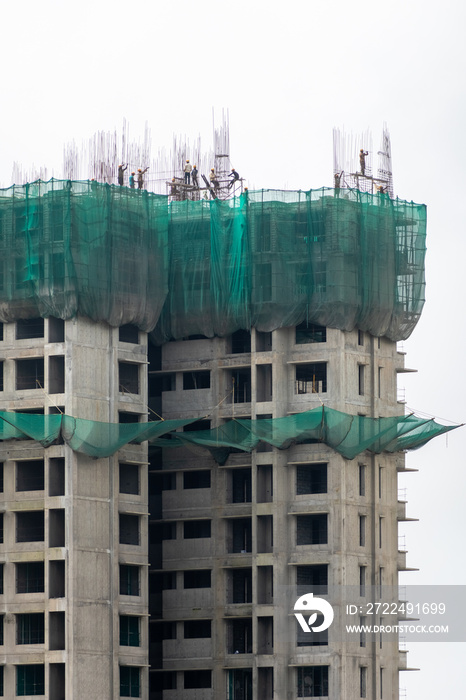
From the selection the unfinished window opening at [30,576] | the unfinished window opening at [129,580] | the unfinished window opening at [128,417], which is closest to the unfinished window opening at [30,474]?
the unfinished window opening at [30,576]

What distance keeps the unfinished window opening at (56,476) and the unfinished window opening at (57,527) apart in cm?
84

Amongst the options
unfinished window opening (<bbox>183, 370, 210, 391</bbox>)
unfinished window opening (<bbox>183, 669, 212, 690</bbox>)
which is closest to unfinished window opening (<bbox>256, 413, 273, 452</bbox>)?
unfinished window opening (<bbox>183, 370, 210, 391</bbox>)

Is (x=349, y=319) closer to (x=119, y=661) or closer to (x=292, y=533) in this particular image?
(x=292, y=533)

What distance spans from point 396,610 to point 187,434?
13.4 meters

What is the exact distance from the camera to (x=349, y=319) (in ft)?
402

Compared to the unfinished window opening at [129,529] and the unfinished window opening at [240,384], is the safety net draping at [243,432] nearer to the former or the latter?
the unfinished window opening at [240,384]

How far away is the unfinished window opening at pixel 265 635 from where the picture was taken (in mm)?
121562

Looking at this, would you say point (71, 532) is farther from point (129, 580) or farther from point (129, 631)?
point (129, 631)

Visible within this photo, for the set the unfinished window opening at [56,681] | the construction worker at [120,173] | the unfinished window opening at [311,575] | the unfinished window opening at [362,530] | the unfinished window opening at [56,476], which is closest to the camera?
the unfinished window opening at [56,681]

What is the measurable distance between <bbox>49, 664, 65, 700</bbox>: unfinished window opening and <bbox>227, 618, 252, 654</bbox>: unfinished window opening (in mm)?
10389

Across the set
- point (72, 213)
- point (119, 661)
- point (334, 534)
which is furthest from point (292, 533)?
point (72, 213)

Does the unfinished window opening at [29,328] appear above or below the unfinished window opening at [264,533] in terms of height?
above

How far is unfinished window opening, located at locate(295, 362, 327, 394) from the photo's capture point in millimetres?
123000

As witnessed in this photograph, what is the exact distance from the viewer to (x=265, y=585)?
122m
